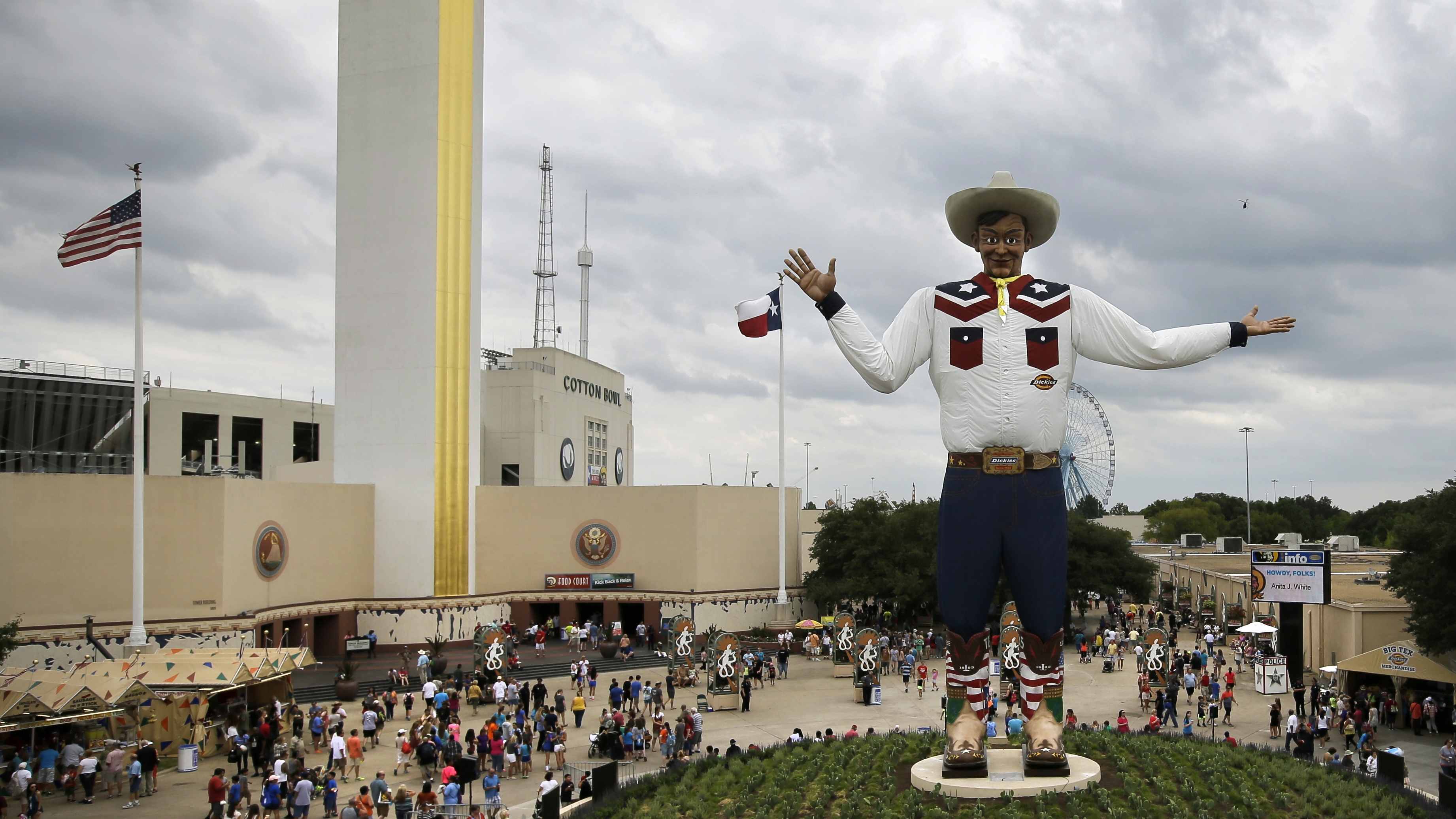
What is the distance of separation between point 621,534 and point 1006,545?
34.9 metres

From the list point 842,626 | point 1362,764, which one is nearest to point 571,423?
point 842,626

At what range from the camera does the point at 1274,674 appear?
2908 centimetres

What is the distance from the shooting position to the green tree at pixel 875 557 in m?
41.8

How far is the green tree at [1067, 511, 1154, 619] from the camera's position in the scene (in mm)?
41750

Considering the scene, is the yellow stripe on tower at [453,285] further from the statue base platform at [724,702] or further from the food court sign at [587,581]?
the statue base platform at [724,702]

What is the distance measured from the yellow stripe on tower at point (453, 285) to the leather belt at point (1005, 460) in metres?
32.3

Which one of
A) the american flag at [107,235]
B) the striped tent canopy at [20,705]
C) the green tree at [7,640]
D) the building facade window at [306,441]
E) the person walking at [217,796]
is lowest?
the person walking at [217,796]

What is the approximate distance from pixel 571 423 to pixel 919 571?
2774cm

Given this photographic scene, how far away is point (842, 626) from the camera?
3550 centimetres

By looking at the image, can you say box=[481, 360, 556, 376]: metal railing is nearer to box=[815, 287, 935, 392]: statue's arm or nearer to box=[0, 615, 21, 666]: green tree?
box=[0, 615, 21, 666]: green tree

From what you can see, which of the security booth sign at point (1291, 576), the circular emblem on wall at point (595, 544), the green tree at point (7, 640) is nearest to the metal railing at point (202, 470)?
the circular emblem on wall at point (595, 544)

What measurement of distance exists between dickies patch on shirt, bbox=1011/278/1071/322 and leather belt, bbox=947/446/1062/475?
139 cm

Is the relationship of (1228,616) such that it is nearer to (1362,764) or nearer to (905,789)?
(1362,764)

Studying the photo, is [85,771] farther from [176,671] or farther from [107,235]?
[107,235]
